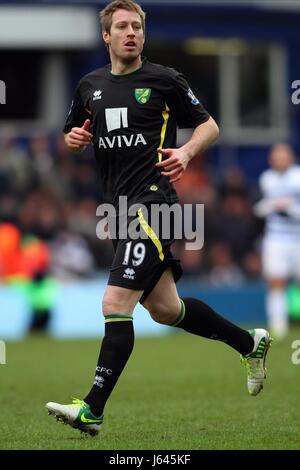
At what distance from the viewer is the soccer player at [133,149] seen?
6656 mm

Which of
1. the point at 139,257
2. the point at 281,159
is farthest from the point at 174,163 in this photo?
the point at 281,159

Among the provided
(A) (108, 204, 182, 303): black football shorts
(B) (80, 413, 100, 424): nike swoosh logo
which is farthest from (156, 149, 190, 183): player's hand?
(B) (80, 413, 100, 424): nike swoosh logo

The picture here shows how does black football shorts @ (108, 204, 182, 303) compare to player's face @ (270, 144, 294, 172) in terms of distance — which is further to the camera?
player's face @ (270, 144, 294, 172)

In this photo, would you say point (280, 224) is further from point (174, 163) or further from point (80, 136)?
point (174, 163)

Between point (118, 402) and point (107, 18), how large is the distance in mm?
3005

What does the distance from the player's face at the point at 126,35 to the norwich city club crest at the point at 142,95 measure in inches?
7.4

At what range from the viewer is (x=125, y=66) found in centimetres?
695

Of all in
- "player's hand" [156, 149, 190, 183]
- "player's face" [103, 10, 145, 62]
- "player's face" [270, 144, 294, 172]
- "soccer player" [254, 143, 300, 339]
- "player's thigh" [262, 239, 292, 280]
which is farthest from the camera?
"player's thigh" [262, 239, 292, 280]

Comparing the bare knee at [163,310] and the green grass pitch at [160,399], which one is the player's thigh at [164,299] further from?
→ the green grass pitch at [160,399]

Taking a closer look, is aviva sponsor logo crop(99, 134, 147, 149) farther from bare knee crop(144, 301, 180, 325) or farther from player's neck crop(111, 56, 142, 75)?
bare knee crop(144, 301, 180, 325)

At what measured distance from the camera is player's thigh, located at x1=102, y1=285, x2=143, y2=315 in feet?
21.8

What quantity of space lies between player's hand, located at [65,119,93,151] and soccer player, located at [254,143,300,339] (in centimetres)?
749
